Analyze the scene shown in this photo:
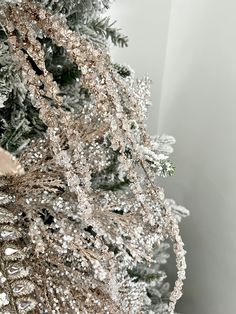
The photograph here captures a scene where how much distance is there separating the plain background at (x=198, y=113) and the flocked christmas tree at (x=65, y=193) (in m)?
0.44

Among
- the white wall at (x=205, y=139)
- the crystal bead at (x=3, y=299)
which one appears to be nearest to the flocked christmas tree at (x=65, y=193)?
the crystal bead at (x=3, y=299)

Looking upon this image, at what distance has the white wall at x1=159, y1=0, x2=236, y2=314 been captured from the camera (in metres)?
1.02

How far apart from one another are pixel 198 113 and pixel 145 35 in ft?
0.68

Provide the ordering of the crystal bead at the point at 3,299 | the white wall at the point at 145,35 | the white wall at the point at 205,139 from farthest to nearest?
the white wall at the point at 145,35 → the white wall at the point at 205,139 → the crystal bead at the point at 3,299

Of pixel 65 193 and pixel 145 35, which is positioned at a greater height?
pixel 145 35

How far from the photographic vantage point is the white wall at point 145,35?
1.14 m

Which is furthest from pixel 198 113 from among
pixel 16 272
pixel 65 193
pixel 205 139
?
pixel 16 272

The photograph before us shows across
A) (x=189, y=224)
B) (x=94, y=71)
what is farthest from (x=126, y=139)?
(x=189, y=224)

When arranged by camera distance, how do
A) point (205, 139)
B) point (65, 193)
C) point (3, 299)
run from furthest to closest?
point (205, 139)
point (65, 193)
point (3, 299)

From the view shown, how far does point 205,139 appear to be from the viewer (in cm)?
109

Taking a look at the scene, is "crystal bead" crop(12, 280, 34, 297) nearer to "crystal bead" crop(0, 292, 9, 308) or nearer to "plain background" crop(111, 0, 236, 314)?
"crystal bead" crop(0, 292, 9, 308)

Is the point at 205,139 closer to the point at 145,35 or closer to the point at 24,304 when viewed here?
the point at 145,35

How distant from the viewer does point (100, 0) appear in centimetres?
66

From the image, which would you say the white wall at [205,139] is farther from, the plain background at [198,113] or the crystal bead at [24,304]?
the crystal bead at [24,304]
